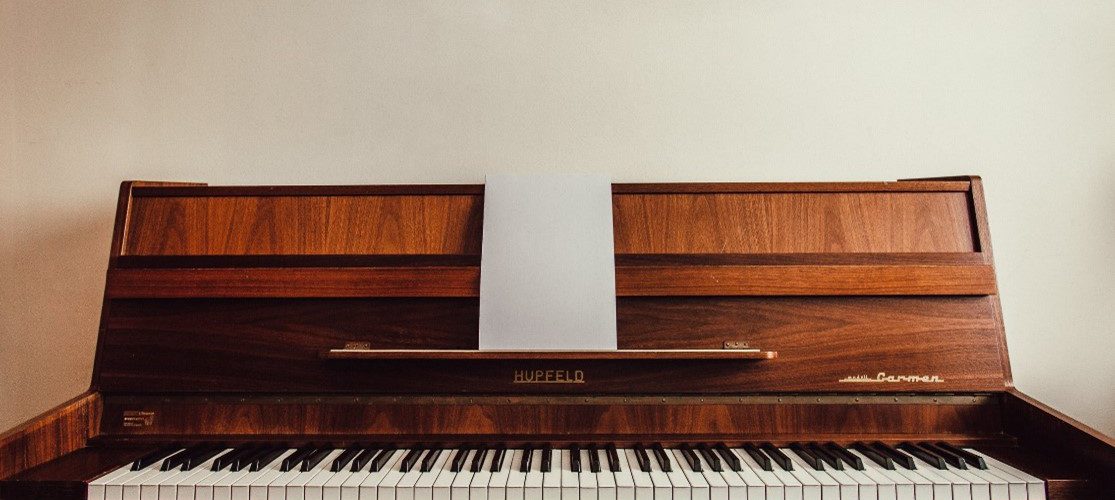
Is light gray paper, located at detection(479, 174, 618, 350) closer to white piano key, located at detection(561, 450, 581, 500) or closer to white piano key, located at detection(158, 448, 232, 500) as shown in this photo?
white piano key, located at detection(561, 450, 581, 500)

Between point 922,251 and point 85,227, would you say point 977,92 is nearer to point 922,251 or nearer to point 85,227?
→ point 922,251

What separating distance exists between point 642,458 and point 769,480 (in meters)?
0.30

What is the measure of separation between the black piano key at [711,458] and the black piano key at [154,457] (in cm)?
138

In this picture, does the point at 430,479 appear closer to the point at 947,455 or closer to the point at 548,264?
the point at 548,264

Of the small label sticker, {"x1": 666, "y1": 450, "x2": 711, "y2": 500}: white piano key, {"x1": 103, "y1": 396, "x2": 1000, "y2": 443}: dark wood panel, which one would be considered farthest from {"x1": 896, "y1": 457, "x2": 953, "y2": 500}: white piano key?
the small label sticker

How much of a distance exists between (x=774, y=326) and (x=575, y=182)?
0.71 meters

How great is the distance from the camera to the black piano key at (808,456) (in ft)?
4.62

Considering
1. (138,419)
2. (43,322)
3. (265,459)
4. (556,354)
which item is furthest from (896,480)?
(43,322)

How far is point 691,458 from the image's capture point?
144 centimetres

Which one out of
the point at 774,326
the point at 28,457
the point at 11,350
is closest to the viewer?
the point at 28,457

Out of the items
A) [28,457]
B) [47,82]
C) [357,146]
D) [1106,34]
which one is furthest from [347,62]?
[1106,34]

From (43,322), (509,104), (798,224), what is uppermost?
(509,104)

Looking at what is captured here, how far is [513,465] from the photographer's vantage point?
4.72ft

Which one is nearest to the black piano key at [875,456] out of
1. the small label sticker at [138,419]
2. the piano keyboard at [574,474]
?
the piano keyboard at [574,474]
